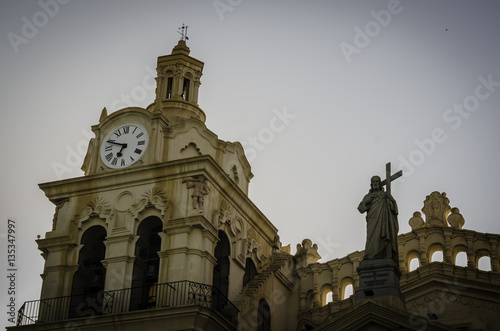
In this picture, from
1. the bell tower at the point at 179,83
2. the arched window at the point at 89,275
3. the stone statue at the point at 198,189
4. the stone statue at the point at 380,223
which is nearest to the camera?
the stone statue at the point at 380,223

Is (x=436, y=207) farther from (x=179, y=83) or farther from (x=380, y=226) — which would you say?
(x=179, y=83)

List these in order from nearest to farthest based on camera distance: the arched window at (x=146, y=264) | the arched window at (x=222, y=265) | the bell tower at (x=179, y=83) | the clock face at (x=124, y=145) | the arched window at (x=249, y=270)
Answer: the arched window at (x=146, y=264) → the arched window at (x=222, y=265) → the clock face at (x=124, y=145) → the arched window at (x=249, y=270) → the bell tower at (x=179, y=83)

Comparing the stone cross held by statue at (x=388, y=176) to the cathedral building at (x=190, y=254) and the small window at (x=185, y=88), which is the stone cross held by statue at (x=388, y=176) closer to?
the cathedral building at (x=190, y=254)

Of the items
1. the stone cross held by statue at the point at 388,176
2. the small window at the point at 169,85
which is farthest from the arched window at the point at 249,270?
the stone cross held by statue at the point at 388,176

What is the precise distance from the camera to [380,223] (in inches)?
1113

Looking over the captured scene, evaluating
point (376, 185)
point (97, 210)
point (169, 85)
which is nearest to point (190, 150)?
point (97, 210)

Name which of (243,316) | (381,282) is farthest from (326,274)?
(381,282)

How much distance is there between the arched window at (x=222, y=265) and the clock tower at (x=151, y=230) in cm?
4

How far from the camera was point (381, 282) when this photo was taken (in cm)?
2744

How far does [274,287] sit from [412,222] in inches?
227

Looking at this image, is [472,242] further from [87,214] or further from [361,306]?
[87,214]

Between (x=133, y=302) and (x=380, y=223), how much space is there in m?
10.2

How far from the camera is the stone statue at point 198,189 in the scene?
34.6 metres

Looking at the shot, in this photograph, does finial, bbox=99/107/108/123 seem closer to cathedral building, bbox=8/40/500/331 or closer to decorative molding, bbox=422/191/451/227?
cathedral building, bbox=8/40/500/331
